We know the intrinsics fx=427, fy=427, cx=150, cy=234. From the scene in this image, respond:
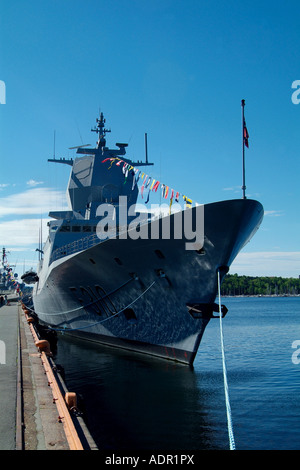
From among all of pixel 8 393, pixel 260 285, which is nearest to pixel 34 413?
pixel 8 393

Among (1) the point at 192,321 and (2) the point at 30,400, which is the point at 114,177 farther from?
(2) the point at 30,400

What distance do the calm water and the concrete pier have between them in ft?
4.84

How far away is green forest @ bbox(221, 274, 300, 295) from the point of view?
472ft

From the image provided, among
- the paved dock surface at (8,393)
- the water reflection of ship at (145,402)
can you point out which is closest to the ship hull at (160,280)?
the water reflection of ship at (145,402)

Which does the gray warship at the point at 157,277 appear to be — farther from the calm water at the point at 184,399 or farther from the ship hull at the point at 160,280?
the calm water at the point at 184,399

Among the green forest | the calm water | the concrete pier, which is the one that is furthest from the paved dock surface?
the green forest

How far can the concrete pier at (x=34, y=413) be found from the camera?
5223 millimetres

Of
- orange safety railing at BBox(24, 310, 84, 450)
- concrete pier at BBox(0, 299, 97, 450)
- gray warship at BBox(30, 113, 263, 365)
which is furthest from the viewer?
gray warship at BBox(30, 113, 263, 365)

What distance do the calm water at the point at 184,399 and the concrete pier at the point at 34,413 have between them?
147cm

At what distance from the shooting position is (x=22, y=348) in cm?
1287

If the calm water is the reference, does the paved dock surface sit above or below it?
above

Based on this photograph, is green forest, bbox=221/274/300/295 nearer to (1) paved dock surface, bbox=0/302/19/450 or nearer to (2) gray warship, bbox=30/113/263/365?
(2) gray warship, bbox=30/113/263/365
